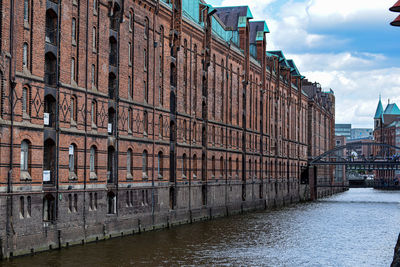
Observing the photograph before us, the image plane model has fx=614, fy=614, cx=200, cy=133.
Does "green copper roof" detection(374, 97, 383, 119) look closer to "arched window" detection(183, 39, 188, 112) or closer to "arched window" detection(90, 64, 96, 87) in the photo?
"arched window" detection(183, 39, 188, 112)

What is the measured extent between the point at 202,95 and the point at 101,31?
57.2 ft

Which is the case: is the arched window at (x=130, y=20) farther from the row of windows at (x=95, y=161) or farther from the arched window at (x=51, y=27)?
the arched window at (x=51, y=27)

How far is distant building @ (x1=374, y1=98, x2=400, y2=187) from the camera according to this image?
149 meters

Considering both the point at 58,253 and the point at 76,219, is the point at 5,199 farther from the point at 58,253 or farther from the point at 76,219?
the point at 76,219

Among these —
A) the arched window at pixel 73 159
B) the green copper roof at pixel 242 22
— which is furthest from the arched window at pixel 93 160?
the green copper roof at pixel 242 22

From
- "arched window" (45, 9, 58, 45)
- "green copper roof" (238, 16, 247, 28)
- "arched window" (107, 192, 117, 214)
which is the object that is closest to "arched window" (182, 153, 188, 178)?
"arched window" (107, 192, 117, 214)

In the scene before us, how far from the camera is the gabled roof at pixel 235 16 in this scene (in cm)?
6194

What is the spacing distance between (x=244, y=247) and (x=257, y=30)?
139 feet

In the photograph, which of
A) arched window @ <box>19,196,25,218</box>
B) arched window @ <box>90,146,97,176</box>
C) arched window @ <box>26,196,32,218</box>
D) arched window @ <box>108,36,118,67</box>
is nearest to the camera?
arched window @ <box>19,196,25,218</box>

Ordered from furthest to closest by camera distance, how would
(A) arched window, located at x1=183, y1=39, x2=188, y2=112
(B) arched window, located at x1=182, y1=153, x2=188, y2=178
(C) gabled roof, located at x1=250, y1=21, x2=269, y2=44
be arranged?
1. (C) gabled roof, located at x1=250, y1=21, x2=269, y2=44
2. (A) arched window, located at x1=183, y1=39, x2=188, y2=112
3. (B) arched window, located at x1=182, y1=153, x2=188, y2=178

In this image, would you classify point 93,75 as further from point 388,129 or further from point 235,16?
point 388,129

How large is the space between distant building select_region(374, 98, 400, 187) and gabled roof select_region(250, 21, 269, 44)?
3213 inches

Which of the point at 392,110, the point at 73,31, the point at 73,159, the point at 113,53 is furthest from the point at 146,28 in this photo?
the point at 392,110

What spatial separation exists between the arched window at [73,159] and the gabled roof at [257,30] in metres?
42.3
